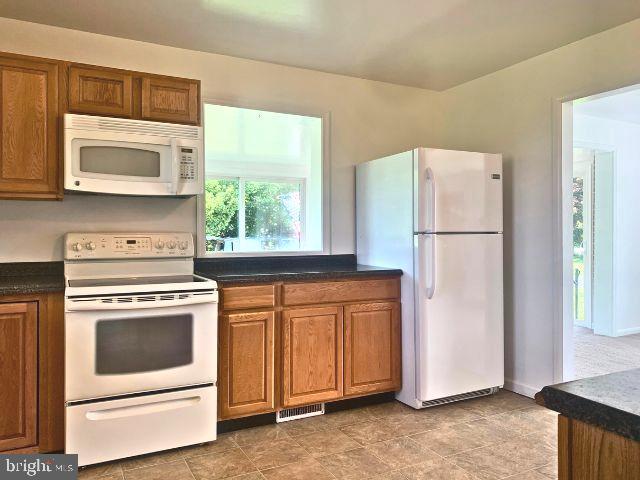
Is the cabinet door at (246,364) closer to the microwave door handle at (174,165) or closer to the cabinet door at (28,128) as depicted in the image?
the microwave door handle at (174,165)

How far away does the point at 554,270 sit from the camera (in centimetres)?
319

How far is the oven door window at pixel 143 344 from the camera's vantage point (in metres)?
2.33

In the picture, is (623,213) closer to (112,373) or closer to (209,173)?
(209,173)

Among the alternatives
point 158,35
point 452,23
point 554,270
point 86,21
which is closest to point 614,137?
point 554,270

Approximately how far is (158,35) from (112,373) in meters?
1.99

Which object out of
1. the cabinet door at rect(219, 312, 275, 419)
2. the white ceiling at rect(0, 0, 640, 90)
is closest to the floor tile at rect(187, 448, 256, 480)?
the cabinet door at rect(219, 312, 275, 419)

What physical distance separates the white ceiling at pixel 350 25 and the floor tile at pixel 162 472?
2.35 metres

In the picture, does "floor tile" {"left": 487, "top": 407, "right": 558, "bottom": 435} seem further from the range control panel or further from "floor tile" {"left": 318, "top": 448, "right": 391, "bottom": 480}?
the range control panel

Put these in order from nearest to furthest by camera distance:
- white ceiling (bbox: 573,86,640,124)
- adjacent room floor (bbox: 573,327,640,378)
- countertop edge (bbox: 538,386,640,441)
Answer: countertop edge (bbox: 538,386,640,441) < adjacent room floor (bbox: 573,327,640,378) < white ceiling (bbox: 573,86,640,124)

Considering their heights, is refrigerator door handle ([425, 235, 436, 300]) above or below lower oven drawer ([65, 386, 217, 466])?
above

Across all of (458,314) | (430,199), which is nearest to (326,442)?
(458,314)

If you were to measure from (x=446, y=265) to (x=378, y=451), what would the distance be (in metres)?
1.22

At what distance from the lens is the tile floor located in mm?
2264

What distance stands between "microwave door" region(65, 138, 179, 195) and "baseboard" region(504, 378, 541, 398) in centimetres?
268
